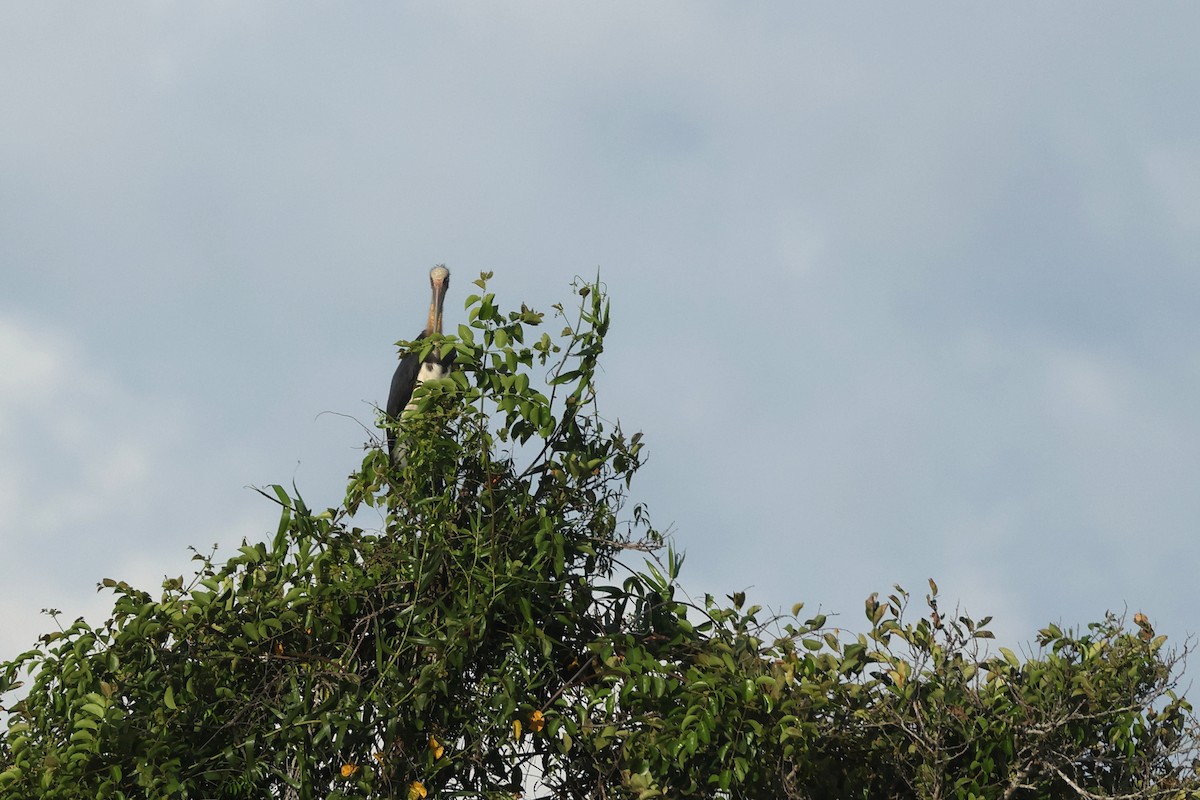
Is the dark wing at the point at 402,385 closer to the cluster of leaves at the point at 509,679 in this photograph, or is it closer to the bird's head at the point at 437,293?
the bird's head at the point at 437,293

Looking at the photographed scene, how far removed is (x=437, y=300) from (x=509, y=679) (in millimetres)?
6838

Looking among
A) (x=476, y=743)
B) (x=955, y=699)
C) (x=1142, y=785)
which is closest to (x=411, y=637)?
(x=476, y=743)

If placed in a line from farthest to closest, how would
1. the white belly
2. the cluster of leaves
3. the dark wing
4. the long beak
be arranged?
the long beak
the dark wing
the white belly
the cluster of leaves

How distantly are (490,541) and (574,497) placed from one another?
50 cm

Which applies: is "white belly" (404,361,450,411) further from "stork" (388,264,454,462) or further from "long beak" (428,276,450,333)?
"long beak" (428,276,450,333)

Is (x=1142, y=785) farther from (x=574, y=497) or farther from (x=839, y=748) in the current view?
(x=574, y=497)

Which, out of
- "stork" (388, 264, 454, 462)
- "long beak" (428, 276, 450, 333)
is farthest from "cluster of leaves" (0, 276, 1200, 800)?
"long beak" (428, 276, 450, 333)

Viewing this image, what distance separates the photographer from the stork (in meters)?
6.66

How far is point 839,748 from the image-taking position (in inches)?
243

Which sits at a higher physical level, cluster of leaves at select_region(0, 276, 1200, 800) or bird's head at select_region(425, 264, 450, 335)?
bird's head at select_region(425, 264, 450, 335)

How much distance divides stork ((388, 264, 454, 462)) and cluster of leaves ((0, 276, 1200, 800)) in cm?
36

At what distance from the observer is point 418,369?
31.2 ft

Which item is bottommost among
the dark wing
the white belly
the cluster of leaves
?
the cluster of leaves

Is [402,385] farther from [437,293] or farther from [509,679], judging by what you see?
[509,679]
